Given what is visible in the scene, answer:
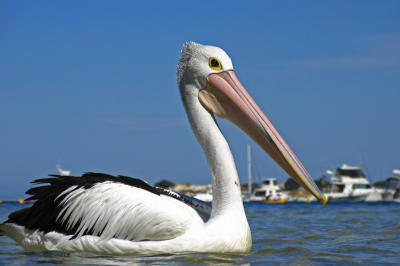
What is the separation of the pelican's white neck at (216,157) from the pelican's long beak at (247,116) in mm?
110

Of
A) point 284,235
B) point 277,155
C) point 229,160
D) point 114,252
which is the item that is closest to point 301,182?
point 277,155

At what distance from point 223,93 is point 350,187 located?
46058mm

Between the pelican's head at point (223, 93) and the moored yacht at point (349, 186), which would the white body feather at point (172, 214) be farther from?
the moored yacht at point (349, 186)

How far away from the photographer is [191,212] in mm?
4340

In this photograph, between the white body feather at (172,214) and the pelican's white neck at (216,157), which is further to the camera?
the pelican's white neck at (216,157)

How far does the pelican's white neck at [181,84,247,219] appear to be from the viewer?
14.3ft

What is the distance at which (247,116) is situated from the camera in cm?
453

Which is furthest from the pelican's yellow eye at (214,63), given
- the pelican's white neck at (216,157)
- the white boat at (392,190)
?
the white boat at (392,190)

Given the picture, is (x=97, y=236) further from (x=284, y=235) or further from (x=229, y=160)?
(x=284, y=235)

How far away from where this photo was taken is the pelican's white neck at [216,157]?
4.36m

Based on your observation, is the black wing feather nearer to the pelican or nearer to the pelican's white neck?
the pelican

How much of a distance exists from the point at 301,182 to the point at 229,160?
1.99 feet

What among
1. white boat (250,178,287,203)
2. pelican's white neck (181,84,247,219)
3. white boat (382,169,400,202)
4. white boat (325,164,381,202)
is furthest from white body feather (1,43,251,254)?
white boat (250,178,287,203)

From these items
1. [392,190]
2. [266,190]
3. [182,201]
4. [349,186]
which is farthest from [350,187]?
[182,201]
